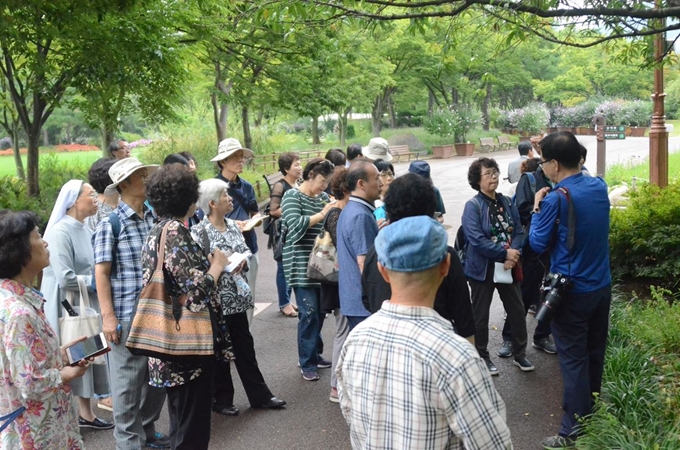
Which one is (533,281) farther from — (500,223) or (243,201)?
(243,201)

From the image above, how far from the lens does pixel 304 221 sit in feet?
18.6

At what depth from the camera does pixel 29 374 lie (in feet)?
9.57

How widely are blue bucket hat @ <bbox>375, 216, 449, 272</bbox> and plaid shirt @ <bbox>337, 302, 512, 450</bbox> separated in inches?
5.6

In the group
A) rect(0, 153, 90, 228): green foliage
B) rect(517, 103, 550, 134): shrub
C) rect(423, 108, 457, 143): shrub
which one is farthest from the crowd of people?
rect(517, 103, 550, 134): shrub

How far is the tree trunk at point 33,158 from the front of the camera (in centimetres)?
1231

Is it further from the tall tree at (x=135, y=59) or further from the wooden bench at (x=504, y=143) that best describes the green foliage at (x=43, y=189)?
the wooden bench at (x=504, y=143)

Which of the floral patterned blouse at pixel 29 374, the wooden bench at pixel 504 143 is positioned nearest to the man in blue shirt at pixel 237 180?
the floral patterned blouse at pixel 29 374

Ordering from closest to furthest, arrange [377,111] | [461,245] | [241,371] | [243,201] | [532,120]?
[241,371]
[461,245]
[243,201]
[377,111]
[532,120]

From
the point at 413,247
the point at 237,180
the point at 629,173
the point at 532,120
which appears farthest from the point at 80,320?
the point at 532,120

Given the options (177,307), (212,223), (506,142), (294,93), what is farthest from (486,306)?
(506,142)

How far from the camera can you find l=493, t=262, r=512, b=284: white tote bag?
5492 mm

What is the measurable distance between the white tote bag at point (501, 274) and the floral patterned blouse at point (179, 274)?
271 cm

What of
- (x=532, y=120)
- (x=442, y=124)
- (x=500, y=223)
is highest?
(x=442, y=124)

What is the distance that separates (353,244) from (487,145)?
3374 cm
